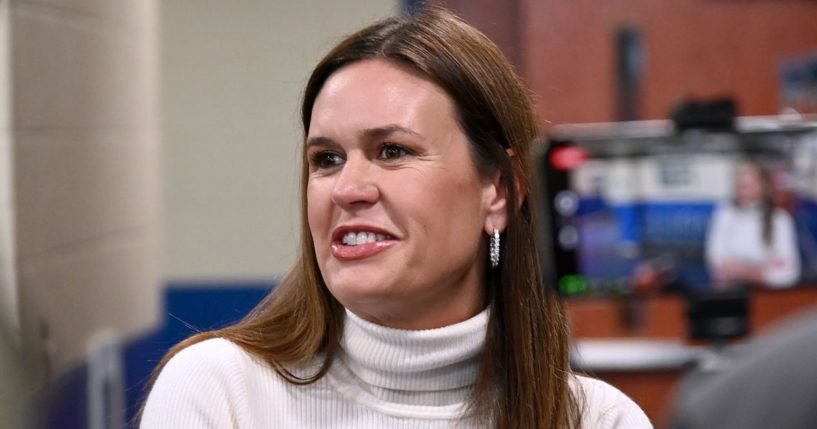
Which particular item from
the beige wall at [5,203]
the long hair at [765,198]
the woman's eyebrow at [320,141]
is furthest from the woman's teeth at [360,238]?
the long hair at [765,198]

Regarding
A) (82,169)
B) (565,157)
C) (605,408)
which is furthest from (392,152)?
(82,169)

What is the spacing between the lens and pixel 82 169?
8.03 feet

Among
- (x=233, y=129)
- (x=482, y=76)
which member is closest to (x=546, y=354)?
(x=482, y=76)

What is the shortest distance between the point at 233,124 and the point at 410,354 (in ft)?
7.14

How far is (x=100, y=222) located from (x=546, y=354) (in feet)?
4.22

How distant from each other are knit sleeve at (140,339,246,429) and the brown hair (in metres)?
0.04

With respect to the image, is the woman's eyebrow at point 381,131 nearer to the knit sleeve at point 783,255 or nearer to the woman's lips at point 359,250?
the woman's lips at point 359,250

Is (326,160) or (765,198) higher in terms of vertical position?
(326,160)

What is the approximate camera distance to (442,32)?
151 centimetres

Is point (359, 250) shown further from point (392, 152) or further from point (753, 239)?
point (753, 239)

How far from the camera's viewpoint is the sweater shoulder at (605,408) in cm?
154

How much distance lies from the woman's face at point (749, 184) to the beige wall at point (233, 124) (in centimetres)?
129

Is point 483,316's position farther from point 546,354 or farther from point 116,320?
point 116,320

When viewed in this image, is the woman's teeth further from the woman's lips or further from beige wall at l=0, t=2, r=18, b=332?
beige wall at l=0, t=2, r=18, b=332
